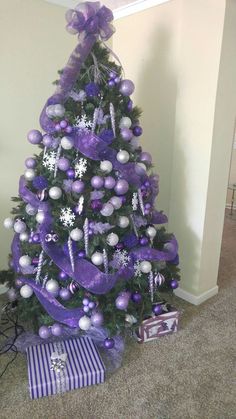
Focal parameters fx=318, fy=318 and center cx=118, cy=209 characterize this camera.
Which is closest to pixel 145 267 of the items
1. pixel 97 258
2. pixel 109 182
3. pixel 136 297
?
pixel 136 297

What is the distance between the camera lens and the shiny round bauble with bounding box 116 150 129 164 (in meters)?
1.56

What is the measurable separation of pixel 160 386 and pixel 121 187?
0.97 meters

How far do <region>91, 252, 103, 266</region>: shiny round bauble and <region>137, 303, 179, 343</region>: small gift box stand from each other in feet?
1.58

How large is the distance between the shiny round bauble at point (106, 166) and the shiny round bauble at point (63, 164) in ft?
0.54

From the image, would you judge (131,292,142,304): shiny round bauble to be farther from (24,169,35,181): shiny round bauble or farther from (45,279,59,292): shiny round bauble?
(24,169,35,181): shiny round bauble

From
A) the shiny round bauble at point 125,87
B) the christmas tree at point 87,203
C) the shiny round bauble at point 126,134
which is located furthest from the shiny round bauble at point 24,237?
the shiny round bauble at point 125,87

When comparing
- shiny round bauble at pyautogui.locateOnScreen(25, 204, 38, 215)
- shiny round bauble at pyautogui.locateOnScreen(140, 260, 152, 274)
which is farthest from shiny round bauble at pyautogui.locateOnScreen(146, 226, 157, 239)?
shiny round bauble at pyautogui.locateOnScreen(25, 204, 38, 215)

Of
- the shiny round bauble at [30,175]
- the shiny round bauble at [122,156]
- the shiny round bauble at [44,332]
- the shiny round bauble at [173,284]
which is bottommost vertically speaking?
the shiny round bauble at [44,332]

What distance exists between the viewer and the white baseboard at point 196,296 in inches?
87.0

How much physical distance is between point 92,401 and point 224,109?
68.7 inches

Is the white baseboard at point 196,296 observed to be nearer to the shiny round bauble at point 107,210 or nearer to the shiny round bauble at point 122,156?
the shiny round bauble at point 107,210

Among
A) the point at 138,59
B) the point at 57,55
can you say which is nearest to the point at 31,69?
the point at 57,55

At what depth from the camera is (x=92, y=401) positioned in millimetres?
1420

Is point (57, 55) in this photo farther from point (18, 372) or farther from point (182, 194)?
point (18, 372)
